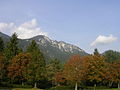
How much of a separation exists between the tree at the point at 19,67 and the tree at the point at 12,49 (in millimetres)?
5456

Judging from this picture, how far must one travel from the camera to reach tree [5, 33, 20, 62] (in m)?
81.4

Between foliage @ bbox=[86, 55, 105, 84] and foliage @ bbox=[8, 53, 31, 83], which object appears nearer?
foliage @ bbox=[8, 53, 31, 83]

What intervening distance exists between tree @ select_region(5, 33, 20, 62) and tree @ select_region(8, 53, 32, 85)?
546 centimetres

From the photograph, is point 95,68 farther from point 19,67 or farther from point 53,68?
point 19,67

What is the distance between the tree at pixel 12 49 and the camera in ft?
267

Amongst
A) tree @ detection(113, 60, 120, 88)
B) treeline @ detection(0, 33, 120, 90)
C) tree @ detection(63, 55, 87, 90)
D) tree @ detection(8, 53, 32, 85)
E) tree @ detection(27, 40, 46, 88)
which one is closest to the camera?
tree @ detection(63, 55, 87, 90)

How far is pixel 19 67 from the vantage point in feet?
250

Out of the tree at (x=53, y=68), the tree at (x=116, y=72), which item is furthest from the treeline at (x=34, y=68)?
the tree at (x=53, y=68)

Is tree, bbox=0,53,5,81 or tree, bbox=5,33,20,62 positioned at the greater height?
tree, bbox=5,33,20,62

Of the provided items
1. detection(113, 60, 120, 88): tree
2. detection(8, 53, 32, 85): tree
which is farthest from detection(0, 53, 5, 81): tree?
detection(113, 60, 120, 88): tree

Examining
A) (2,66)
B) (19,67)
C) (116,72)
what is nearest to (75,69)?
(19,67)

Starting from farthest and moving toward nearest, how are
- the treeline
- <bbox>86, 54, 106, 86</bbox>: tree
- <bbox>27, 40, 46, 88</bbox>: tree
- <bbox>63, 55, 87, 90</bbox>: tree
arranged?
<bbox>86, 54, 106, 86</bbox>: tree < <bbox>27, 40, 46, 88</bbox>: tree < the treeline < <bbox>63, 55, 87, 90</bbox>: tree

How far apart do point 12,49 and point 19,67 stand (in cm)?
941

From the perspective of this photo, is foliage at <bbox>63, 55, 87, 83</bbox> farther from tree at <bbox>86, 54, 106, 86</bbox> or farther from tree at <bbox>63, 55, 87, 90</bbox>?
tree at <bbox>86, 54, 106, 86</bbox>
